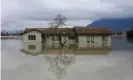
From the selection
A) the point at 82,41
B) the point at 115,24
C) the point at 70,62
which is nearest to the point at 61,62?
the point at 70,62

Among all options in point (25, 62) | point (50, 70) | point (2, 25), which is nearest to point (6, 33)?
point (2, 25)

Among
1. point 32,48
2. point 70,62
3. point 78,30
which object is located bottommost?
Result: point 70,62

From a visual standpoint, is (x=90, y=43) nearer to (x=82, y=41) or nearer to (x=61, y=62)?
(x=82, y=41)

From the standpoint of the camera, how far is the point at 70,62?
1636mm

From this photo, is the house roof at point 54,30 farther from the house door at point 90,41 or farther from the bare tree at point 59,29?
the house door at point 90,41

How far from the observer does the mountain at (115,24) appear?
5.21 feet

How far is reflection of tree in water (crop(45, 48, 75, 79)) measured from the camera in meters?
1.58

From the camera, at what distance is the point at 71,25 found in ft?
4.98

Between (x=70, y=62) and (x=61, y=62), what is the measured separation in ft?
0.27

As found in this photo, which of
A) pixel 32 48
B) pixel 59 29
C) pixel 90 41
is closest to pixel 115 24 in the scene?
pixel 90 41

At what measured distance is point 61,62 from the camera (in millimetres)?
1622

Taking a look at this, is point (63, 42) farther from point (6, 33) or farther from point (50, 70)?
point (6, 33)

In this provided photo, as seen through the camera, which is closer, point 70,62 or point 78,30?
point 78,30

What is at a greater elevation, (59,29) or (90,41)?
(59,29)
